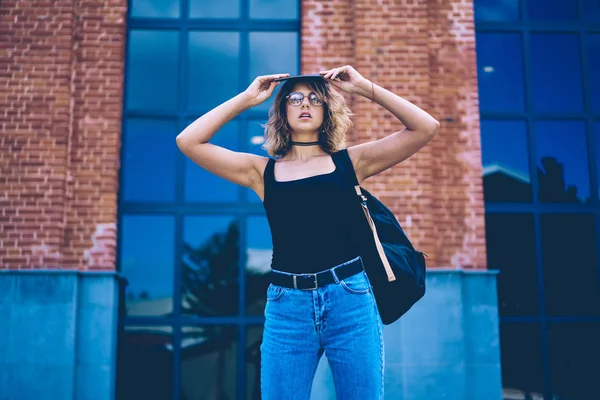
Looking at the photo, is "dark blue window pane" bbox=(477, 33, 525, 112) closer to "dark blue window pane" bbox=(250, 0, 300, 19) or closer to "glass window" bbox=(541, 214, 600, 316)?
"glass window" bbox=(541, 214, 600, 316)

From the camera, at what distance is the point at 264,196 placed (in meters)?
Result: 2.69

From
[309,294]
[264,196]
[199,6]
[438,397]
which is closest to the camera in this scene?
[309,294]

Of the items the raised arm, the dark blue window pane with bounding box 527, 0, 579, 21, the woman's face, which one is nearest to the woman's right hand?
the raised arm

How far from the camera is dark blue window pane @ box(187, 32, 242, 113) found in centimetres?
661

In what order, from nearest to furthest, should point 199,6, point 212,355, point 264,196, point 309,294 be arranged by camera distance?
point 309,294
point 264,196
point 212,355
point 199,6

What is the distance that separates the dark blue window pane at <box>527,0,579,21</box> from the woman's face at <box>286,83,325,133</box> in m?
5.12

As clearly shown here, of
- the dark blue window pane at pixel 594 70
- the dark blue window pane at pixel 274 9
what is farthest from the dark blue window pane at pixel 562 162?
the dark blue window pane at pixel 274 9

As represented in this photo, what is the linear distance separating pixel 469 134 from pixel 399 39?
124cm

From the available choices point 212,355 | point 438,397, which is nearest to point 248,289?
point 212,355

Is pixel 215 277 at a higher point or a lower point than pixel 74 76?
lower

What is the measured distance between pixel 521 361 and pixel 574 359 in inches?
23.0

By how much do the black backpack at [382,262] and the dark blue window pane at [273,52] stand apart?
4.14 m

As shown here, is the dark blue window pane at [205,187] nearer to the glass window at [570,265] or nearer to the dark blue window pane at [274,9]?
the dark blue window pane at [274,9]

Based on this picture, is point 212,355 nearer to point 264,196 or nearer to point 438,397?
point 438,397
